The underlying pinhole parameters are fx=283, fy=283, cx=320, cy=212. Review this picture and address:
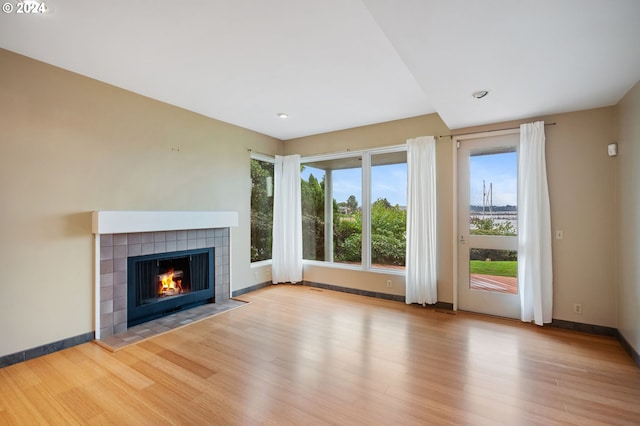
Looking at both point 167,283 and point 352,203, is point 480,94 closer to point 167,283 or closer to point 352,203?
point 352,203

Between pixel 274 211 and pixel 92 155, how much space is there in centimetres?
290

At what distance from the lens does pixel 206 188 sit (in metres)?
4.25

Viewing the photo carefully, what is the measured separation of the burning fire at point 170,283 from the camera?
3.80 metres

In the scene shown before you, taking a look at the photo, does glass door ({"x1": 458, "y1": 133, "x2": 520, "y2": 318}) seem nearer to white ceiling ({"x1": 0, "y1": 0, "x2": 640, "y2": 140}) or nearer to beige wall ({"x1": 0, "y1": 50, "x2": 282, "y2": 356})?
white ceiling ({"x1": 0, "y1": 0, "x2": 640, "y2": 140})

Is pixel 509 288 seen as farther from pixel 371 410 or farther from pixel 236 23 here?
pixel 236 23

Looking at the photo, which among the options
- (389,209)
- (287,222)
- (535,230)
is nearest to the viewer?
(535,230)

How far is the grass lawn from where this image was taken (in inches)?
144

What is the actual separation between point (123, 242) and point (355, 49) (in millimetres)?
3235

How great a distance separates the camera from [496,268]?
12.3ft

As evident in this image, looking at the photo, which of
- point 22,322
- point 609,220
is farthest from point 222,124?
point 609,220

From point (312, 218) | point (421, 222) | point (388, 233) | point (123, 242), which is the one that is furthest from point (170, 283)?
point (421, 222)

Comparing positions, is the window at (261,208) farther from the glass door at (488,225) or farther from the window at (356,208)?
the glass door at (488,225)

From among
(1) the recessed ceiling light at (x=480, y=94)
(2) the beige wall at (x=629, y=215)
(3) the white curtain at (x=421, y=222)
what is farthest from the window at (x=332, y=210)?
(2) the beige wall at (x=629, y=215)

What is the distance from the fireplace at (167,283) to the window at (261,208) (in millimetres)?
1000
